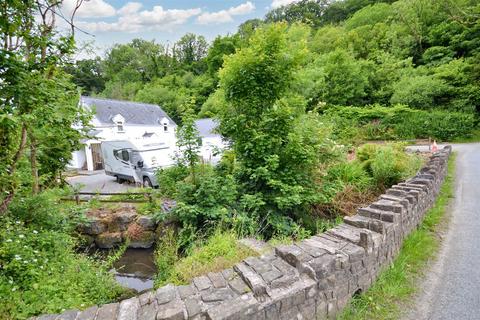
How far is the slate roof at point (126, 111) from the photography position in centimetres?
1906

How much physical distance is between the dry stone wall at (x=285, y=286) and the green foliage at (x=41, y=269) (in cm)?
133

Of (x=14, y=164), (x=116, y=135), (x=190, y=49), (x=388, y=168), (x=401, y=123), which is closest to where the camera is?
(x=14, y=164)

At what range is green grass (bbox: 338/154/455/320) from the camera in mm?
2320

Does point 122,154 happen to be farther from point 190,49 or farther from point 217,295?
point 190,49

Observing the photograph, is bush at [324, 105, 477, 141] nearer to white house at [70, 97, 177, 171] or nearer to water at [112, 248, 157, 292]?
white house at [70, 97, 177, 171]

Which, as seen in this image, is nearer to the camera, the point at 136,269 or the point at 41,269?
the point at 41,269

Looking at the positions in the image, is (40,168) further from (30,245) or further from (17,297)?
(17,297)

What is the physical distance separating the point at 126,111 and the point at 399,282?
875 inches

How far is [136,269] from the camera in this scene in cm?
545

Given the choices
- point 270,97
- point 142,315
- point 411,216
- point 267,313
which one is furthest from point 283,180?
point 142,315

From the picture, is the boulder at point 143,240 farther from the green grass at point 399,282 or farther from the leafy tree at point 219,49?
the leafy tree at point 219,49

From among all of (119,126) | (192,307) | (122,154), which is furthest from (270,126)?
(119,126)

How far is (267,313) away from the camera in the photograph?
1774mm

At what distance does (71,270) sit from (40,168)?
1906mm
